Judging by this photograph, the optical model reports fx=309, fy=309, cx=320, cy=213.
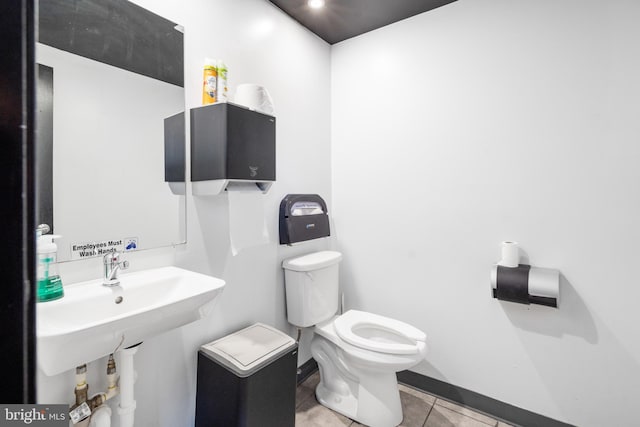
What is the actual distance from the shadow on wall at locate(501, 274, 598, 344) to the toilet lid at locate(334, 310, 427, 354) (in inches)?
21.7

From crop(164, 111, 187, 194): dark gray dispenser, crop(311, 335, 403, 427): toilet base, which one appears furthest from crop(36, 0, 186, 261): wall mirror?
crop(311, 335, 403, 427): toilet base

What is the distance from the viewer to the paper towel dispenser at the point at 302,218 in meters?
1.86

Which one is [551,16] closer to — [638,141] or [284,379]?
[638,141]

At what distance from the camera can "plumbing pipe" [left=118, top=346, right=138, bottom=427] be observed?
1063 mm

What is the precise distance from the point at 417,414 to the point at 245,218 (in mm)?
1456

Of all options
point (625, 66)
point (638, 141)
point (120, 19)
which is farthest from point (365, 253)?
point (120, 19)

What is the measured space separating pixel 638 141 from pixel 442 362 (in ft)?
4.89

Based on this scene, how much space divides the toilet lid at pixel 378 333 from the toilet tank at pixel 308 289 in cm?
13

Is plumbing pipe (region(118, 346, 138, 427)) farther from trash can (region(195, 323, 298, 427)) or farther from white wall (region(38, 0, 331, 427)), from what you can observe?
trash can (region(195, 323, 298, 427))

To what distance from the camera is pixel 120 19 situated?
1157 mm

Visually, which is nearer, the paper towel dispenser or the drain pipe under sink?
the drain pipe under sink

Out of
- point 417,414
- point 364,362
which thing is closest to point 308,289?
point 364,362

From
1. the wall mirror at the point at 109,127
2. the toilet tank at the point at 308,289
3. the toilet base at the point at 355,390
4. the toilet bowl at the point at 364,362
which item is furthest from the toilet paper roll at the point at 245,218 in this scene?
the toilet base at the point at 355,390

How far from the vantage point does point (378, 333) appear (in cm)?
186
